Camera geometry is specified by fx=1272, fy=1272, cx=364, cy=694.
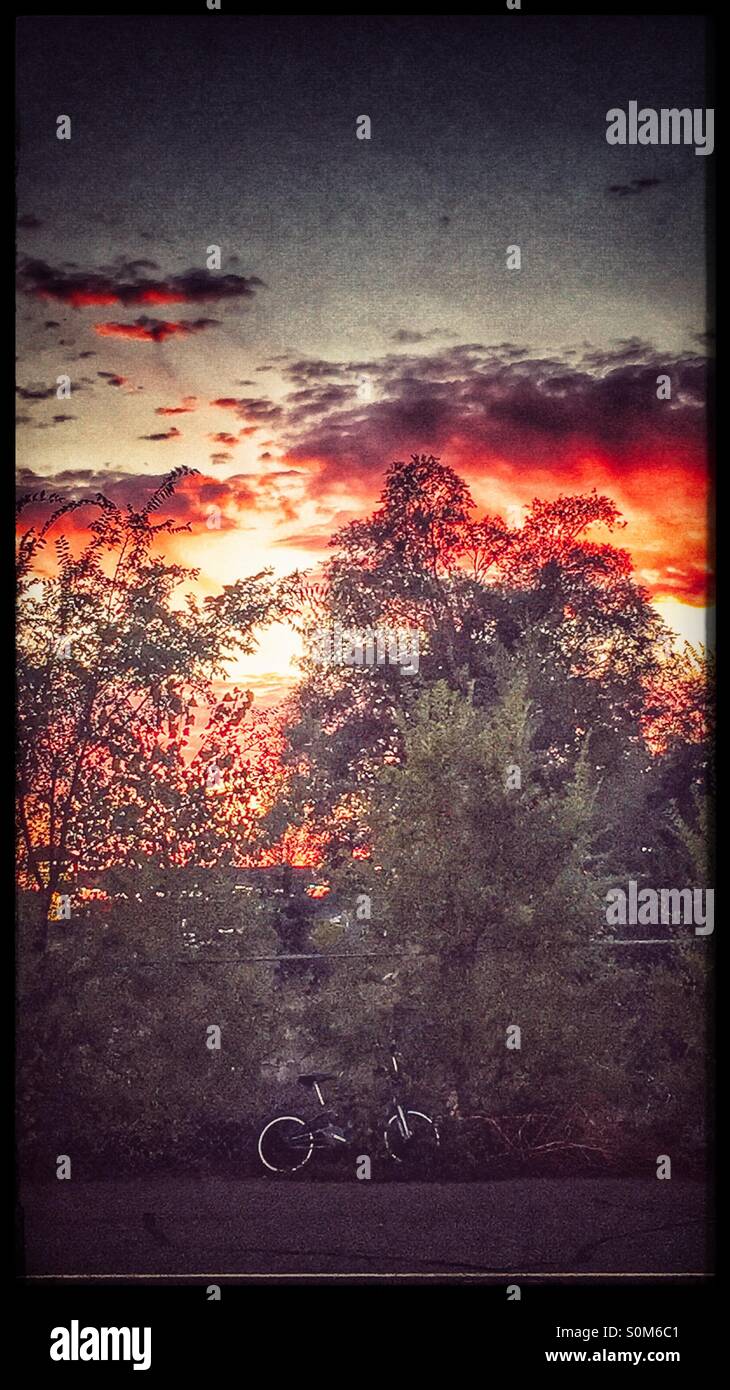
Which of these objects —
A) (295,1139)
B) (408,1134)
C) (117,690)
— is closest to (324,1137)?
(295,1139)

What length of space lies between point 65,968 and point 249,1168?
4.54ft

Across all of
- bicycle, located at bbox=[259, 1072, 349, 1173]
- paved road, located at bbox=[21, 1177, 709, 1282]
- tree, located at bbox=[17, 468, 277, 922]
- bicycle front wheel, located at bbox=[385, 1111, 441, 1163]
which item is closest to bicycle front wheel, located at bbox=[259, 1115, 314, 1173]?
bicycle, located at bbox=[259, 1072, 349, 1173]

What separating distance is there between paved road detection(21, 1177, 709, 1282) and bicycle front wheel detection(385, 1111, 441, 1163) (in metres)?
0.16

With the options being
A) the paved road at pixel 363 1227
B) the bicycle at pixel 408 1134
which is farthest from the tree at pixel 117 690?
the bicycle at pixel 408 1134

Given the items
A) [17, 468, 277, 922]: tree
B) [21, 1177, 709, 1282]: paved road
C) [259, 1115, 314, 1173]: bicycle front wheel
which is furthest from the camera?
[17, 468, 277, 922]: tree

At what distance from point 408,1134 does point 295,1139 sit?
1.89 ft

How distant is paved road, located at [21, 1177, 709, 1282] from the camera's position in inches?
240

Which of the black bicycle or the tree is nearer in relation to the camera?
the black bicycle

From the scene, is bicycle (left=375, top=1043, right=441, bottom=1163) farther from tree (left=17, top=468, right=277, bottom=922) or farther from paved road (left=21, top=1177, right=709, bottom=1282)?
tree (left=17, top=468, right=277, bottom=922)

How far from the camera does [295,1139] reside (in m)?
6.45

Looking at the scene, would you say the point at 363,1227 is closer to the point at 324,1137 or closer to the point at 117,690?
the point at 324,1137

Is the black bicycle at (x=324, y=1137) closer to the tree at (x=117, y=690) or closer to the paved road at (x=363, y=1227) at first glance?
the paved road at (x=363, y=1227)
